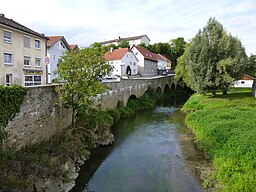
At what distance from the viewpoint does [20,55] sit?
71.3 feet

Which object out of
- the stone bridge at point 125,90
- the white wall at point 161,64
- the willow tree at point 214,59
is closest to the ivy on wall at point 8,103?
the stone bridge at point 125,90

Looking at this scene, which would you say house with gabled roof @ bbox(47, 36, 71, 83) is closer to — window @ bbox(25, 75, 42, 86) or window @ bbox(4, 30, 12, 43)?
window @ bbox(25, 75, 42, 86)

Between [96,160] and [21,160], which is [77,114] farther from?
[21,160]

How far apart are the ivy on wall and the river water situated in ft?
13.2

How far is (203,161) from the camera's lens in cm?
1173

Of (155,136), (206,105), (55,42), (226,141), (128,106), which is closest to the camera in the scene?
(226,141)

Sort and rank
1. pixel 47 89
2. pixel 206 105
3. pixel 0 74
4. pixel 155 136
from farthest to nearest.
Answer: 1. pixel 206 105
2. pixel 0 74
3. pixel 155 136
4. pixel 47 89

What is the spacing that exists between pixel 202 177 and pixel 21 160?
783cm

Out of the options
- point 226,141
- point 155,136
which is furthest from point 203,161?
point 155,136

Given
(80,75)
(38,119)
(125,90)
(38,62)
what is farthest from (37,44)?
A: (38,119)

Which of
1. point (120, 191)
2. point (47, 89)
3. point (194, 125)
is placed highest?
point (47, 89)

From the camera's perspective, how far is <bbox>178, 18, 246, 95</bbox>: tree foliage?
79.4ft

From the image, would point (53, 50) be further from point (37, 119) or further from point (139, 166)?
point (139, 166)

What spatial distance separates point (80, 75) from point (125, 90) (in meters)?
12.4
